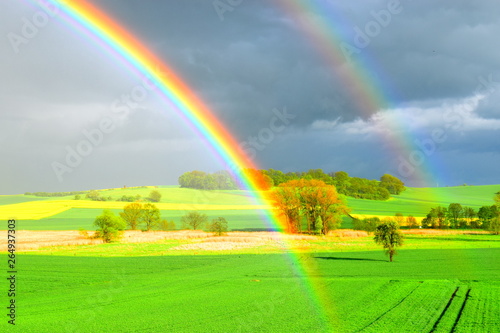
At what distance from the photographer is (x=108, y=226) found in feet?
237

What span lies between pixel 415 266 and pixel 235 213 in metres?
96.8

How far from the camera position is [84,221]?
116m

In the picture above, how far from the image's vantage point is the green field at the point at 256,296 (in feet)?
64.3

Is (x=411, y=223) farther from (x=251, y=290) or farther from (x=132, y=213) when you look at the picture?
(x=251, y=290)

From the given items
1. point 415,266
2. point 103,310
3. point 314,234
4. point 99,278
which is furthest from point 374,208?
point 103,310

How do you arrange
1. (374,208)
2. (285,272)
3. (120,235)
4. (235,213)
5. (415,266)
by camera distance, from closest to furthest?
(285,272), (415,266), (120,235), (235,213), (374,208)

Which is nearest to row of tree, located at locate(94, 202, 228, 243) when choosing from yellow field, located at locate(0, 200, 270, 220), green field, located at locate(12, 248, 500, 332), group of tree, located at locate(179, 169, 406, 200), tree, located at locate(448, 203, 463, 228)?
yellow field, located at locate(0, 200, 270, 220)

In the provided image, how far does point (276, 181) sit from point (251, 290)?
15020cm

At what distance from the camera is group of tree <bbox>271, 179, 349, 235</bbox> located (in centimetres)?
9412

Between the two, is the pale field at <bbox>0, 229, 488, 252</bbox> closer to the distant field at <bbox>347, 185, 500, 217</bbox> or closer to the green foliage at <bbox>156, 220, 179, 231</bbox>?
the green foliage at <bbox>156, 220, 179, 231</bbox>

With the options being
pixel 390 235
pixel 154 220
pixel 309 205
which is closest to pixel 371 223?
pixel 309 205

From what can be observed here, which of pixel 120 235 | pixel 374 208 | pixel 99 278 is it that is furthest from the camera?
pixel 374 208

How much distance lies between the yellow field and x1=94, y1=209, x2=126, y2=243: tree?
2271 inches

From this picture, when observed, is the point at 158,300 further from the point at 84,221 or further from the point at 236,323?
the point at 84,221
